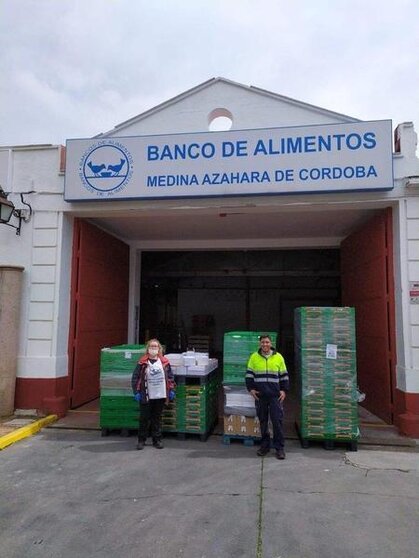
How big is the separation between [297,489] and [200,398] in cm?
224

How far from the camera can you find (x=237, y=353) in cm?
655

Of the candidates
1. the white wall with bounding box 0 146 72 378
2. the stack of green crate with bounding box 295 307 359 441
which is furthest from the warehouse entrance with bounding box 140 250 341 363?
the stack of green crate with bounding box 295 307 359 441

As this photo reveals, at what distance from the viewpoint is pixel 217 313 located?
769 inches

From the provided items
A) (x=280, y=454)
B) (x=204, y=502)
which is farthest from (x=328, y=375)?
(x=204, y=502)

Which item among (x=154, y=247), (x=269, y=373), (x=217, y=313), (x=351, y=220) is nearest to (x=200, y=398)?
(x=269, y=373)

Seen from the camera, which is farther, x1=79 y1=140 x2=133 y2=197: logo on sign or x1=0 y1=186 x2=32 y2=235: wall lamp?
x1=79 y1=140 x2=133 y2=197: logo on sign

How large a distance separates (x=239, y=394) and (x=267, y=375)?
0.75 metres

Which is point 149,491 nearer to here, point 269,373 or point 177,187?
point 269,373

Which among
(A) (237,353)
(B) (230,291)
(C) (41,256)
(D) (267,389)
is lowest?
(D) (267,389)

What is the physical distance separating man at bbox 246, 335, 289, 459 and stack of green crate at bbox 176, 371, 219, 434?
35.7 inches

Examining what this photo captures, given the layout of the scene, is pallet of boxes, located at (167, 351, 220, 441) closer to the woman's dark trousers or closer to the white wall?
the woman's dark trousers

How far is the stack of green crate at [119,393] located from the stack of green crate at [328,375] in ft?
8.64

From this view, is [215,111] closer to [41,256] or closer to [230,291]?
[41,256]

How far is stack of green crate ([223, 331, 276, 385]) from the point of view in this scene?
21.3 ft
